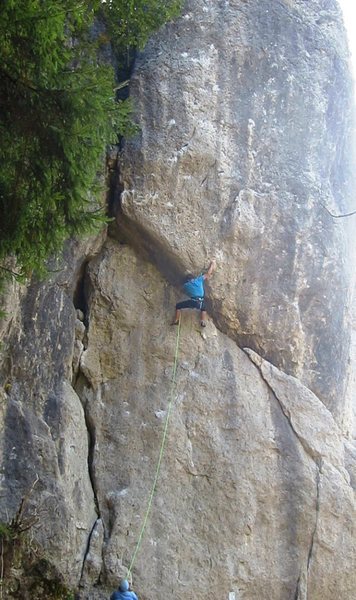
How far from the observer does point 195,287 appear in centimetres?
1180

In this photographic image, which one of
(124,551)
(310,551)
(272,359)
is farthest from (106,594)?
(272,359)

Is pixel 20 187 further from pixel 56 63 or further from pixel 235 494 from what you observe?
pixel 235 494

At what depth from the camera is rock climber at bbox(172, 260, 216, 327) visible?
38.8ft

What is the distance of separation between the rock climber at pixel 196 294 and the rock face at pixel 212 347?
8.4 inches

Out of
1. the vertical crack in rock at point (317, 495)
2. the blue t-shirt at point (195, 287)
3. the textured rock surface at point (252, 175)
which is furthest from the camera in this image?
the textured rock surface at point (252, 175)

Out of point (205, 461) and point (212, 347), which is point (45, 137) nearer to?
point (212, 347)

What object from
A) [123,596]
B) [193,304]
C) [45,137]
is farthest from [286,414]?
[45,137]

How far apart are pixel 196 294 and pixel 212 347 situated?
3.21ft

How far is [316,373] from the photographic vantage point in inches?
485

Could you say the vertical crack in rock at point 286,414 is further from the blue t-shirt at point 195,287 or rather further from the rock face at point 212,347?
the blue t-shirt at point 195,287

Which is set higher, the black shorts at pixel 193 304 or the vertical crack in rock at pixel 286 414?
the black shorts at pixel 193 304

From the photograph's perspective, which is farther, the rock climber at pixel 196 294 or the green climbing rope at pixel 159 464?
the rock climber at pixel 196 294

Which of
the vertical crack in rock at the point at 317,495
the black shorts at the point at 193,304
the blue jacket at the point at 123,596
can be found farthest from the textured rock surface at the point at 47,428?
the vertical crack in rock at the point at 317,495

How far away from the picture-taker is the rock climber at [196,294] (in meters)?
11.8
